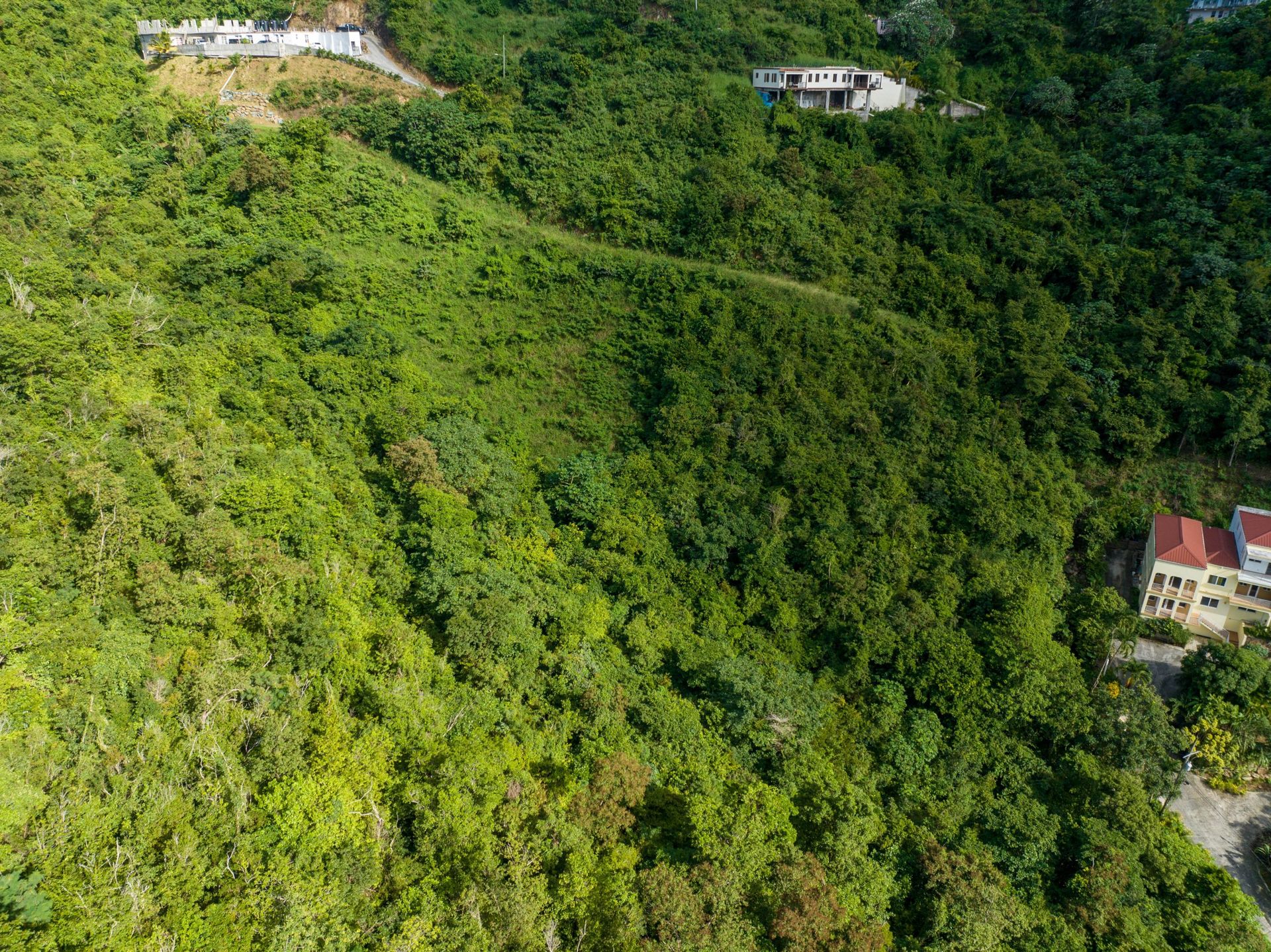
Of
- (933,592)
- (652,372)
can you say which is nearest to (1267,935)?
(933,592)

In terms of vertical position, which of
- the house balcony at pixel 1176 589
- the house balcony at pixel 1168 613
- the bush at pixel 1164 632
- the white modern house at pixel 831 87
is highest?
the white modern house at pixel 831 87

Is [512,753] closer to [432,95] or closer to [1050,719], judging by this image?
[1050,719]

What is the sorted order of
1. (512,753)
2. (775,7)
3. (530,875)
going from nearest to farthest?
(530,875) → (512,753) → (775,7)

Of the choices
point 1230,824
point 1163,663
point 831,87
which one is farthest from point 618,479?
point 831,87

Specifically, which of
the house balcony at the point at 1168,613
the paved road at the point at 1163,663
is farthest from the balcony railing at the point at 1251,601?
the paved road at the point at 1163,663

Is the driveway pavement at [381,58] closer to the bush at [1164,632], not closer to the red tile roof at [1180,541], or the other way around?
the red tile roof at [1180,541]

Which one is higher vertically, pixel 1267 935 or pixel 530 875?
pixel 530 875
